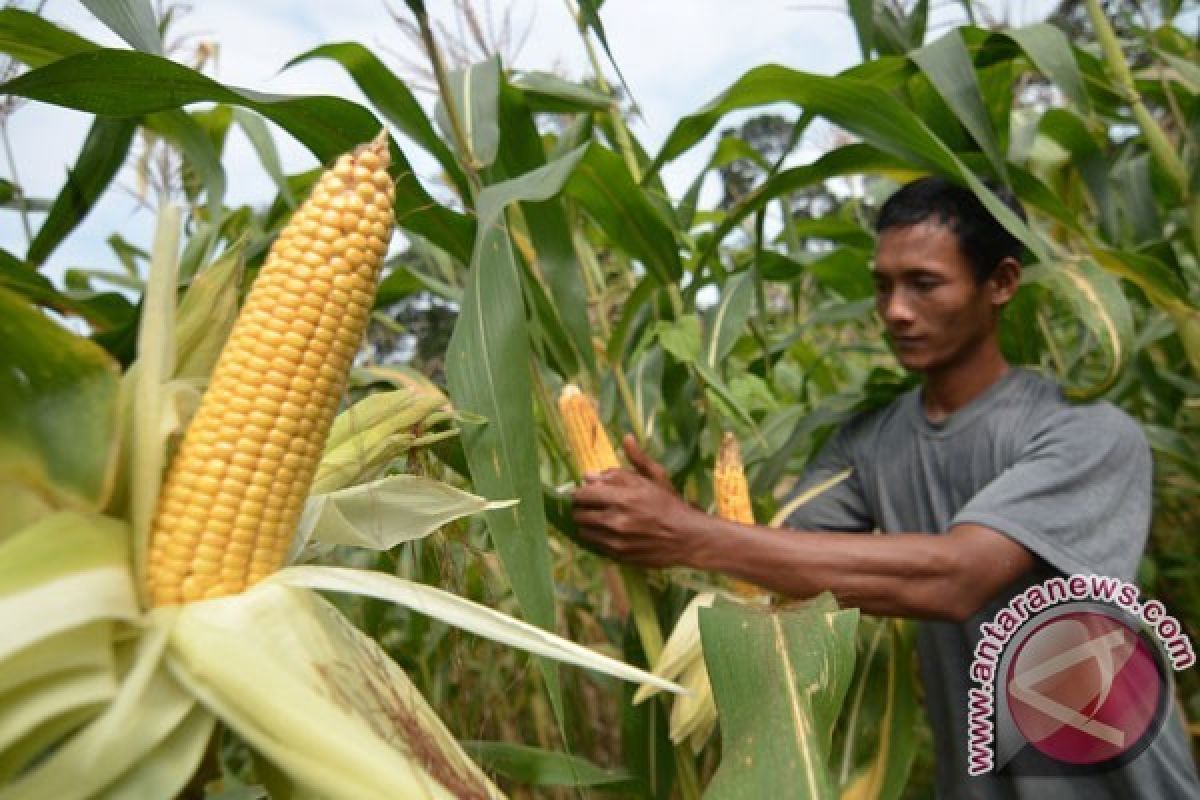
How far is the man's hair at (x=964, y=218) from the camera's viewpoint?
5.42ft

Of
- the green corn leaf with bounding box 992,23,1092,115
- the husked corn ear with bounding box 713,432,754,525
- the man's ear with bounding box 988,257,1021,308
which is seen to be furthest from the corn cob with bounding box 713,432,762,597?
the green corn leaf with bounding box 992,23,1092,115

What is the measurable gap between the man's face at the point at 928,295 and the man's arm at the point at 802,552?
1.26ft

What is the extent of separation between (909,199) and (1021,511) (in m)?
0.62

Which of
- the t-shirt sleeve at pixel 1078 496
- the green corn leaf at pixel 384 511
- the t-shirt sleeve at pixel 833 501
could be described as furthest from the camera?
the t-shirt sleeve at pixel 833 501

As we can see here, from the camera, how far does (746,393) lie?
145 cm

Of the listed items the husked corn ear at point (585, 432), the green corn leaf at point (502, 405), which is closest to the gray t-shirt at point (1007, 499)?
the husked corn ear at point (585, 432)

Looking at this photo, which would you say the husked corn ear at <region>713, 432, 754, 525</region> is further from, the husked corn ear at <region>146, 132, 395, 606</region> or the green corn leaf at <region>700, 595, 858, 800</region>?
the husked corn ear at <region>146, 132, 395, 606</region>

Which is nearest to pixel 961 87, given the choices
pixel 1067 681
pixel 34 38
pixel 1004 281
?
pixel 1004 281

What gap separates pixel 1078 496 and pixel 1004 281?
43 cm

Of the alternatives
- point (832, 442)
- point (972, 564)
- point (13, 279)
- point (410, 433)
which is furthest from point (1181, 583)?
point (13, 279)

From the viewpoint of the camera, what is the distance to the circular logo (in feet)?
4.80

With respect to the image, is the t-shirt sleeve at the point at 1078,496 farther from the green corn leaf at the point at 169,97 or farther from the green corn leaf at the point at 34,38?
the green corn leaf at the point at 34,38

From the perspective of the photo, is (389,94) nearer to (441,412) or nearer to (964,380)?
(441,412)

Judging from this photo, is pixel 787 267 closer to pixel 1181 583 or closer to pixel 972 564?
pixel 972 564
